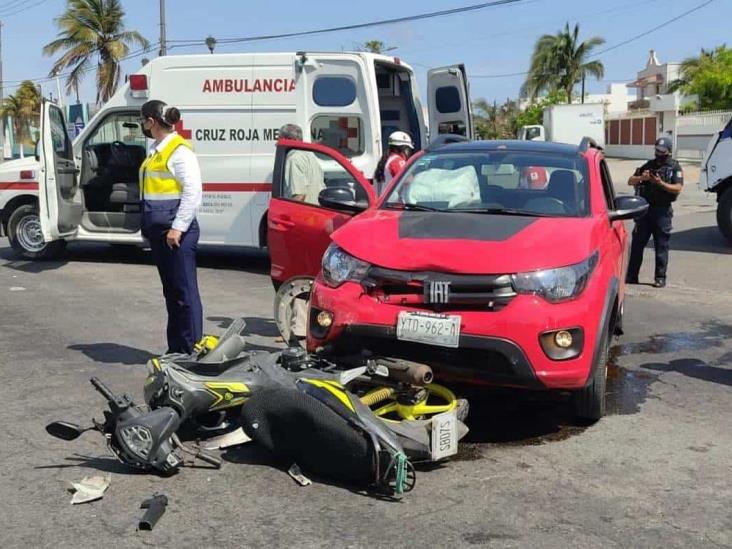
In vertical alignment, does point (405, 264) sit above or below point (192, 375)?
above

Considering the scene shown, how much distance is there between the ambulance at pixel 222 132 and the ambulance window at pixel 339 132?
0.01m

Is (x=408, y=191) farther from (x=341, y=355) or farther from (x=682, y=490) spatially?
(x=682, y=490)

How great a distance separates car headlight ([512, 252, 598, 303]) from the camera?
4.65 meters

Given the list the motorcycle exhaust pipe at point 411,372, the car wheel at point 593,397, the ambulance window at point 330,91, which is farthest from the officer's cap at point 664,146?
the motorcycle exhaust pipe at point 411,372

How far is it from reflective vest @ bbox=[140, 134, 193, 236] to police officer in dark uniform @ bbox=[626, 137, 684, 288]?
21.1 feet

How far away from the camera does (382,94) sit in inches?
485

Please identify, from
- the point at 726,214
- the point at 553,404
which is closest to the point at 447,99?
the point at 726,214

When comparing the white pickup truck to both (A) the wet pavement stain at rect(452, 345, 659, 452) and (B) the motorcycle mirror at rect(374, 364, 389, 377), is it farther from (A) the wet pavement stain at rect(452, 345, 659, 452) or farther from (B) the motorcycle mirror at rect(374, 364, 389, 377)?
(B) the motorcycle mirror at rect(374, 364, 389, 377)

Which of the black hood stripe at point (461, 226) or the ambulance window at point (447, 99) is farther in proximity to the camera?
the ambulance window at point (447, 99)

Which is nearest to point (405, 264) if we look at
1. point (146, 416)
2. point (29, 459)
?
point (146, 416)

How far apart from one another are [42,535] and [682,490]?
2977 millimetres

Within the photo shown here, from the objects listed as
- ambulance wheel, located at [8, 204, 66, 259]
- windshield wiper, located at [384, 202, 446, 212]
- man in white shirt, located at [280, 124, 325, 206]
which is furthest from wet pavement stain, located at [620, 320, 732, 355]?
ambulance wheel, located at [8, 204, 66, 259]

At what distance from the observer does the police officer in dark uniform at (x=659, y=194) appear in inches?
406

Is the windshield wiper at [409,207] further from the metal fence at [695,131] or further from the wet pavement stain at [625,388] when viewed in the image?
the metal fence at [695,131]
